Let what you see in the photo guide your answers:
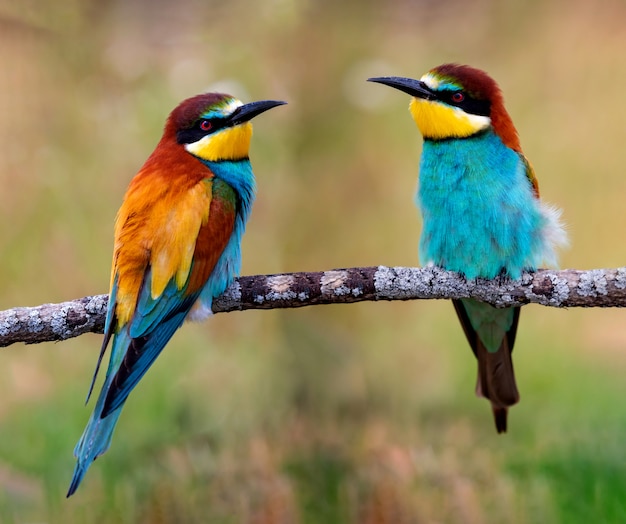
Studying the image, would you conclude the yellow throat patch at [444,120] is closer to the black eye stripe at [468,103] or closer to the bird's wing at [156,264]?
the black eye stripe at [468,103]

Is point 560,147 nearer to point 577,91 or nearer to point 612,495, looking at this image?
point 577,91

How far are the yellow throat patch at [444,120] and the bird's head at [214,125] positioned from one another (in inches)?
14.7

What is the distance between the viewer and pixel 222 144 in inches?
70.8

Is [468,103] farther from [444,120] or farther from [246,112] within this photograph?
[246,112]

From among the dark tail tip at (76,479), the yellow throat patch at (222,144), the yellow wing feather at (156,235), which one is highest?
the yellow throat patch at (222,144)

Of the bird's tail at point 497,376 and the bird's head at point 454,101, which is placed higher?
the bird's head at point 454,101

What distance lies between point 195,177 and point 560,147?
1.58 meters

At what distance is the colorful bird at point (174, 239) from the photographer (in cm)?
152

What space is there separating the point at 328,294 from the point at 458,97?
571mm

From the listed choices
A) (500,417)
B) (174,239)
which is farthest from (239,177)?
(500,417)

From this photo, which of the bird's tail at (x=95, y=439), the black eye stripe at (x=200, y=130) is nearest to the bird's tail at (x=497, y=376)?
the black eye stripe at (x=200, y=130)

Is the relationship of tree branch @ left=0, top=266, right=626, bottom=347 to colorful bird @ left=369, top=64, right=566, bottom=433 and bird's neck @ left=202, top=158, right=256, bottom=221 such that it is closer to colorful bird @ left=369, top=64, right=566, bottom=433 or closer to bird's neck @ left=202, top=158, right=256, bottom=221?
colorful bird @ left=369, top=64, right=566, bottom=433

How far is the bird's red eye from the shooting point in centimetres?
178

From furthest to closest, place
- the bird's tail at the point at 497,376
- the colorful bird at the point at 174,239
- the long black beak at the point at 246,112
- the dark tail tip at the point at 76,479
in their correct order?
the bird's tail at the point at 497,376 → the long black beak at the point at 246,112 → the colorful bird at the point at 174,239 → the dark tail tip at the point at 76,479
